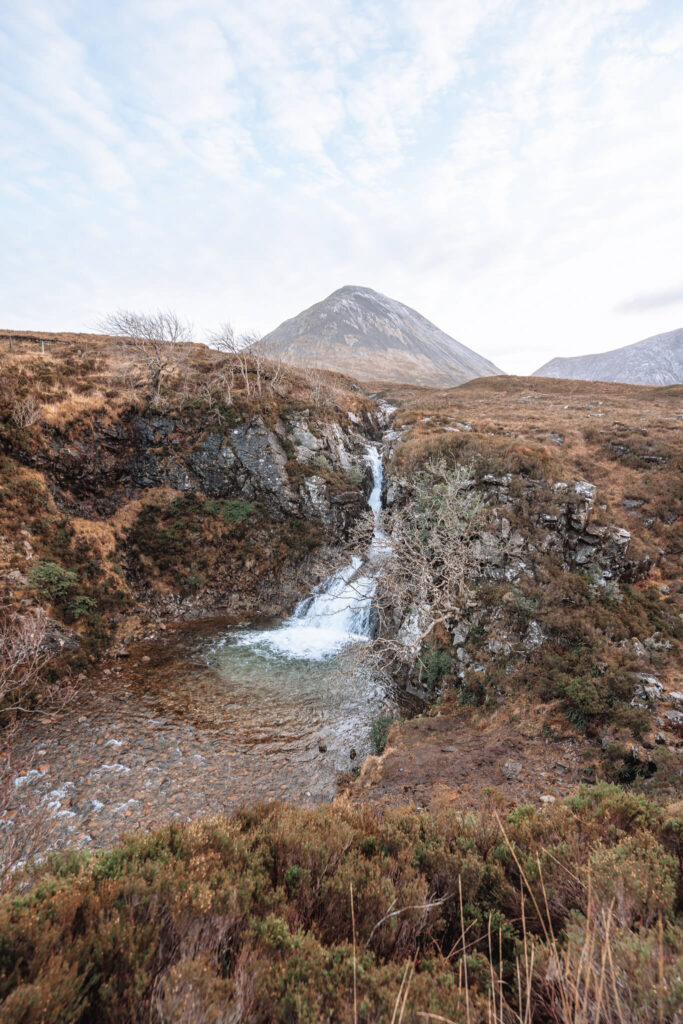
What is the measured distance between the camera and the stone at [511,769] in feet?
25.2

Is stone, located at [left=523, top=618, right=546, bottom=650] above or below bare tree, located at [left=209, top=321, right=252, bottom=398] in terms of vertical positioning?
below

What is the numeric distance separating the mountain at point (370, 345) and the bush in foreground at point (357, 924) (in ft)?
390

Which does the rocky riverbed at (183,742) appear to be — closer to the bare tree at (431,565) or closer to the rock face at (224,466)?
the bare tree at (431,565)

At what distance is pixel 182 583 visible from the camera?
1864 cm

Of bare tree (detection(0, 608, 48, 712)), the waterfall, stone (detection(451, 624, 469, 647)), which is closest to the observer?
bare tree (detection(0, 608, 48, 712))

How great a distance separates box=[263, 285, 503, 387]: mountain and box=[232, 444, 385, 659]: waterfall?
346 ft

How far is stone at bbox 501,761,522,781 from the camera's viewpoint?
25.2ft

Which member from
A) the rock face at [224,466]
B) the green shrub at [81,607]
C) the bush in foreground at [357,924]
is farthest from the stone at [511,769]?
the rock face at [224,466]

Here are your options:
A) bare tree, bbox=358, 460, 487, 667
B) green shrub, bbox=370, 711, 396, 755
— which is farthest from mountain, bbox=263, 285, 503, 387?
green shrub, bbox=370, 711, 396, 755

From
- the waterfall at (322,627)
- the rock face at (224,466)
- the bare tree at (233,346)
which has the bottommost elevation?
the waterfall at (322,627)

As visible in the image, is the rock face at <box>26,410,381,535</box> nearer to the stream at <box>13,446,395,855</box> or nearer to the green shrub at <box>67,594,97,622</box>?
the green shrub at <box>67,594,97,622</box>

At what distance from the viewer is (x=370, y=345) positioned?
530 feet

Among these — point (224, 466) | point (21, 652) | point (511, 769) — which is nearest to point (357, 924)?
point (511, 769)

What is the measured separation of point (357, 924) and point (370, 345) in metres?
176
